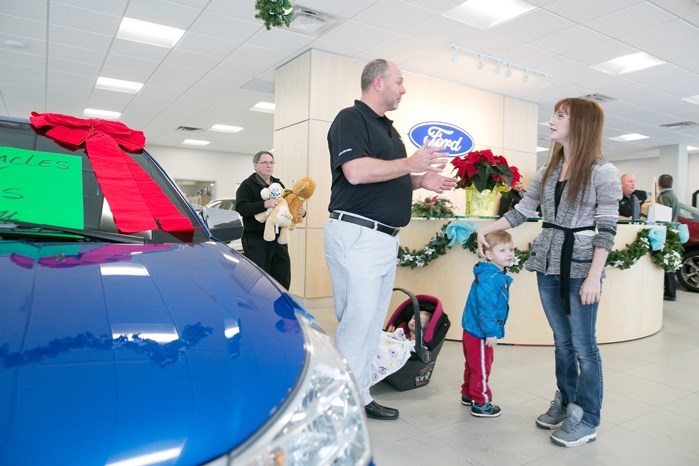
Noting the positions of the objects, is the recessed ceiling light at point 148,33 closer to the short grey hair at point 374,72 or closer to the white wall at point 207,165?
the short grey hair at point 374,72

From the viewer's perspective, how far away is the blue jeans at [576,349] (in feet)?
6.76

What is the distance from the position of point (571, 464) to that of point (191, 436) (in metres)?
1.83

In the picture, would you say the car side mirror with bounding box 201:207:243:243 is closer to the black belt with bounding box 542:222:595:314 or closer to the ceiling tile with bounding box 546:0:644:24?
the black belt with bounding box 542:222:595:314

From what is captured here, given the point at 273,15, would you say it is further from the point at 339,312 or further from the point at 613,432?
the point at 613,432

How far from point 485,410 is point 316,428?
1.92 m

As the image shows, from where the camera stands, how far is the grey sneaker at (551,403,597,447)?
6.90ft

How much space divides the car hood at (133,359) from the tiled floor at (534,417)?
4.31 ft

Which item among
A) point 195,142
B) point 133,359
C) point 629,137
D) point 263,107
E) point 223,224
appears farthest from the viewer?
point 195,142

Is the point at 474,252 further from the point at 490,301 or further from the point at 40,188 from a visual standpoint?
the point at 40,188

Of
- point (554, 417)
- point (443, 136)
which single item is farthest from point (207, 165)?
point (554, 417)

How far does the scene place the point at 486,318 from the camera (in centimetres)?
240

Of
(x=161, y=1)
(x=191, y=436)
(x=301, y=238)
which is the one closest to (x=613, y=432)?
(x=191, y=436)

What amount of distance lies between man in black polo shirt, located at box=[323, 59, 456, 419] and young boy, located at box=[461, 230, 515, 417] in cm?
58

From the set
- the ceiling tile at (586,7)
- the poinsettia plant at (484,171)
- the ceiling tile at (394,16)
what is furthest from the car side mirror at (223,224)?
the ceiling tile at (586,7)
